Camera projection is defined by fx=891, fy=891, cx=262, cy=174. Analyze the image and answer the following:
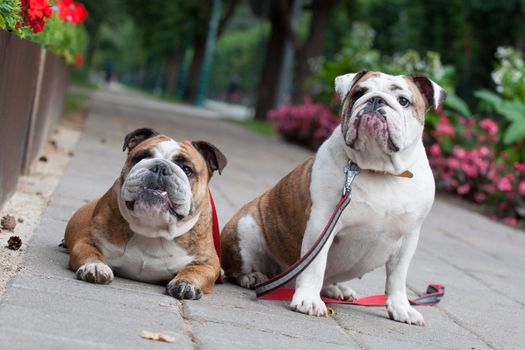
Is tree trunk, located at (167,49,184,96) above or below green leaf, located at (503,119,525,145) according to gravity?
below

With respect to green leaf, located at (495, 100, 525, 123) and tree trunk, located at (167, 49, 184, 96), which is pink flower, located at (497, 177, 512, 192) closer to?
green leaf, located at (495, 100, 525, 123)

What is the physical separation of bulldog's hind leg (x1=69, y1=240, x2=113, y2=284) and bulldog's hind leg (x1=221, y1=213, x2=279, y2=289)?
98 centimetres

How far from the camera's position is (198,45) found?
46156 mm

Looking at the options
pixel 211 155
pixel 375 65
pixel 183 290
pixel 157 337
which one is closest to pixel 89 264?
pixel 183 290

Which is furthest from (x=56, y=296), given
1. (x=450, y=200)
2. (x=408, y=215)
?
(x=450, y=200)

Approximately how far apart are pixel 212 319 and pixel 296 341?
425mm

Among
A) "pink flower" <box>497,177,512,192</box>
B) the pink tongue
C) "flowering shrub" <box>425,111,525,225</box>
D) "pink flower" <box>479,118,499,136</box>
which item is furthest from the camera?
"pink flower" <box>479,118,499,136</box>

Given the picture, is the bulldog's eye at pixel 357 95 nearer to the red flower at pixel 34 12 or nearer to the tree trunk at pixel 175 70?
the red flower at pixel 34 12

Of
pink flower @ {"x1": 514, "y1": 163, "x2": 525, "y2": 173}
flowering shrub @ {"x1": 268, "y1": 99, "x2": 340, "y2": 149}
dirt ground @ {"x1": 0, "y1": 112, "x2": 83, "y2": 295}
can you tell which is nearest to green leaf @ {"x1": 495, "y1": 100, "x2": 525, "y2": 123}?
pink flower @ {"x1": 514, "y1": 163, "x2": 525, "y2": 173}

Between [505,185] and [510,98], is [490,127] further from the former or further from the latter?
[505,185]

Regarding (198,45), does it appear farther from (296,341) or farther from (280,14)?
(296,341)

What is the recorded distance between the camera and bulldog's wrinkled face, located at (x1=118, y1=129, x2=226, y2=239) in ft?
14.6

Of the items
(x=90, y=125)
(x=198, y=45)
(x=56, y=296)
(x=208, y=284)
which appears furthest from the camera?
(x=198, y=45)

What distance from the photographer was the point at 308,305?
188 inches
